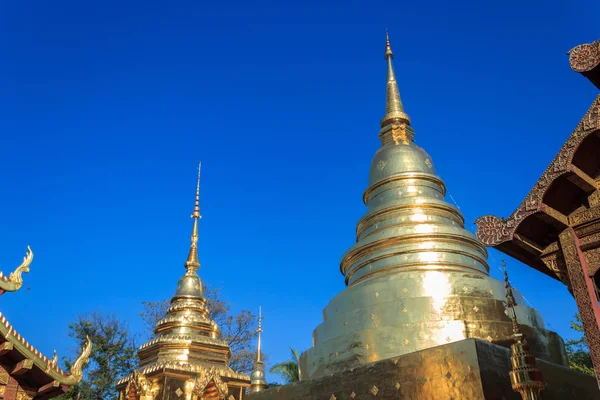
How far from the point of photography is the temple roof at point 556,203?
4.95 meters

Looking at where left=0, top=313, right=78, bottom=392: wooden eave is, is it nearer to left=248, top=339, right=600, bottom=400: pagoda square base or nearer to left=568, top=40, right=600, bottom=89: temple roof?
left=248, top=339, right=600, bottom=400: pagoda square base

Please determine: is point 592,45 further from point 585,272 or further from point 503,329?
point 503,329

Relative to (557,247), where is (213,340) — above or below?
above

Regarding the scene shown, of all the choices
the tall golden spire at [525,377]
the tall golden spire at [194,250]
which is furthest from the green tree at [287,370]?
the tall golden spire at [525,377]

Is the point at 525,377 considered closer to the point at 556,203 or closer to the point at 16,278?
the point at 556,203

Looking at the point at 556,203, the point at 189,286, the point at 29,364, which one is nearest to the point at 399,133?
the point at 189,286

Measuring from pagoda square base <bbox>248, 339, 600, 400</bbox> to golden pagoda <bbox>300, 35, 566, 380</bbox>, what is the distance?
25.6 inches

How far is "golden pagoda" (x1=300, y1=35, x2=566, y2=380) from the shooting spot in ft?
28.0

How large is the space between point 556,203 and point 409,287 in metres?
4.20

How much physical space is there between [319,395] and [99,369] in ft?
50.0

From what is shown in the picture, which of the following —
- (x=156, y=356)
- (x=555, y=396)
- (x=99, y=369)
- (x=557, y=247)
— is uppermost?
(x=99, y=369)

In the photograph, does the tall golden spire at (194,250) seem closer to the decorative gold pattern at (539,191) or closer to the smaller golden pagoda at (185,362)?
the smaller golden pagoda at (185,362)

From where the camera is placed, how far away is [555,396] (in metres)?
7.50

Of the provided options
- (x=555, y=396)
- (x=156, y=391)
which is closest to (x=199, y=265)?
(x=156, y=391)
